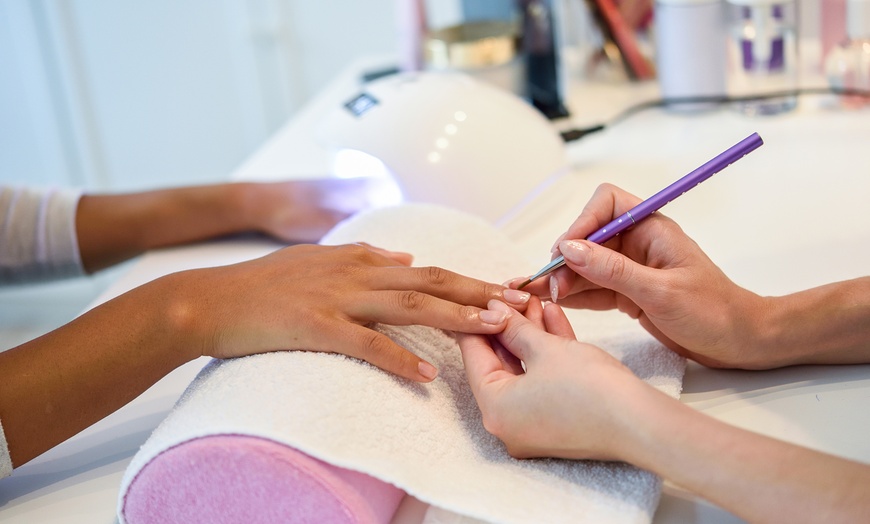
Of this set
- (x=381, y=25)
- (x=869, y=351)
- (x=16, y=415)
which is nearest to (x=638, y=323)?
(x=869, y=351)

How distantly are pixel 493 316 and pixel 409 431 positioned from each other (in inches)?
3.9

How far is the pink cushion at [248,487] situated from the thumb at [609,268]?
192 mm

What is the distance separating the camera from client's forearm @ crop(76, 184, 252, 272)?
920mm

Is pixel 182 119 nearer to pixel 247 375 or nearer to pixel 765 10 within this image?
pixel 765 10

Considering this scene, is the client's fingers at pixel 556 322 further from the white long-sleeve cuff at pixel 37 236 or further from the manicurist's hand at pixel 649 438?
the white long-sleeve cuff at pixel 37 236

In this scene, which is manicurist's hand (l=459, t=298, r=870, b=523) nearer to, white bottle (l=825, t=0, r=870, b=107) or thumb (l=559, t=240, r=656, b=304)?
thumb (l=559, t=240, r=656, b=304)

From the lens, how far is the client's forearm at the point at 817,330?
0.58 m

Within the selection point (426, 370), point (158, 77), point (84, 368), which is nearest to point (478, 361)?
point (426, 370)

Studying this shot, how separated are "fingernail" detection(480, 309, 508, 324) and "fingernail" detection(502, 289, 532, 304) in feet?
0.08

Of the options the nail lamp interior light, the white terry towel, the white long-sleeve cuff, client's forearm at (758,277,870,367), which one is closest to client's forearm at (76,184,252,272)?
the white long-sleeve cuff

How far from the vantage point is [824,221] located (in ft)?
2.61

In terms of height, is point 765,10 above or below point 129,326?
above

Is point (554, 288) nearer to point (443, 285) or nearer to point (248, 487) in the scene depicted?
point (443, 285)

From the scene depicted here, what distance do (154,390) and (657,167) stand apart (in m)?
0.56
